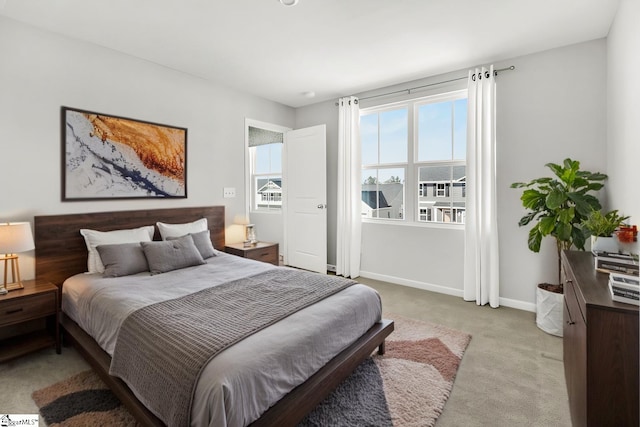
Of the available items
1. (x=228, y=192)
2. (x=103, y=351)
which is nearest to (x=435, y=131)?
(x=228, y=192)

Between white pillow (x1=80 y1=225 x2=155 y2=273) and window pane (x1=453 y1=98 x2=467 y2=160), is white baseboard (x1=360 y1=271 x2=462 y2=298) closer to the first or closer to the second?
window pane (x1=453 y1=98 x2=467 y2=160)

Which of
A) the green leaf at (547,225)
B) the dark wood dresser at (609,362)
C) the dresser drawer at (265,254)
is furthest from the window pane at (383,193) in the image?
the dark wood dresser at (609,362)

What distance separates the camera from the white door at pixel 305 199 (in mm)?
4699

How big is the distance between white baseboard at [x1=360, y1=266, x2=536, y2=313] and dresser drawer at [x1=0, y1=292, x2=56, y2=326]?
3.47 meters

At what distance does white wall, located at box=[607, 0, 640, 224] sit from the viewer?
1.95 m

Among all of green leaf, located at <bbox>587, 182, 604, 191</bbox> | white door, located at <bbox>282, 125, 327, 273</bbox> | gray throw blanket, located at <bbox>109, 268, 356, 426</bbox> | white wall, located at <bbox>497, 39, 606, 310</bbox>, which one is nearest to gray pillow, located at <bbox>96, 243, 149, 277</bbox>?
gray throw blanket, located at <bbox>109, 268, 356, 426</bbox>

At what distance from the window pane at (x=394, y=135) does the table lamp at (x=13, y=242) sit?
3763 millimetres

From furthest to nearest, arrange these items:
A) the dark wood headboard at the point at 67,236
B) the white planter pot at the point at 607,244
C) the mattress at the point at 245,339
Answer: the dark wood headboard at the point at 67,236 < the white planter pot at the point at 607,244 < the mattress at the point at 245,339

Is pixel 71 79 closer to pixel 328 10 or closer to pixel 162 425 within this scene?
pixel 328 10

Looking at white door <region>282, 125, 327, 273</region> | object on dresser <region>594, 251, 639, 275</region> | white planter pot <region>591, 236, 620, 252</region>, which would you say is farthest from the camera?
white door <region>282, 125, 327, 273</region>

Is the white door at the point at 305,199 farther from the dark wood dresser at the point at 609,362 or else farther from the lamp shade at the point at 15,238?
the dark wood dresser at the point at 609,362

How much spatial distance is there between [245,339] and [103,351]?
1.15m

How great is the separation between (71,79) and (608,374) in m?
4.11

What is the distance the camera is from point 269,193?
20.4ft
